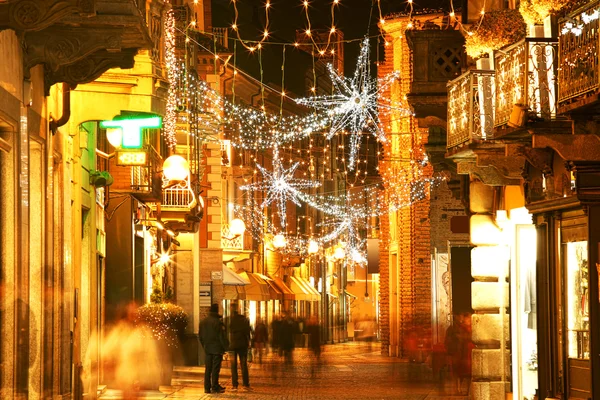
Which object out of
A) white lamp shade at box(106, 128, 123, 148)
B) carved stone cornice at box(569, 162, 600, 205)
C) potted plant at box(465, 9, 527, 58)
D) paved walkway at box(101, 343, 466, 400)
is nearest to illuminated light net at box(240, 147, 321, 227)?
paved walkway at box(101, 343, 466, 400)

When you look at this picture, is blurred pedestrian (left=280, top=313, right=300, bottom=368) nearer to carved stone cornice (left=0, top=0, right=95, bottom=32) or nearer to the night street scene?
the night street scene

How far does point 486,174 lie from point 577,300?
4179 millimetres

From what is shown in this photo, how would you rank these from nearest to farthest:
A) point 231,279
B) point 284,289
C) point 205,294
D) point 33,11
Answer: point 33,11 → point 205,294 → point 231,279 → point 284,289

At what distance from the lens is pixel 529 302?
18.7 m

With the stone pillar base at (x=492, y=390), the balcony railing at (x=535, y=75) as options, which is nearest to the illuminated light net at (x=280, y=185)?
the stone pillar base at (x=492, y=390)

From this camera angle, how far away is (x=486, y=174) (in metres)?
19.4

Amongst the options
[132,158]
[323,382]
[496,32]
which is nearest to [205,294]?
[323,382]

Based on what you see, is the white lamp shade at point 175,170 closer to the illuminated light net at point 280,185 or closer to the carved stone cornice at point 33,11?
the carved stone cornice at point 33,11

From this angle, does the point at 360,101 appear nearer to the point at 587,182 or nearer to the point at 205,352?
the point at 205,352

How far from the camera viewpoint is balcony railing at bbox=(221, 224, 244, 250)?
4460 centimetres

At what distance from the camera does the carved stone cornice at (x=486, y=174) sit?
19000 millimetres

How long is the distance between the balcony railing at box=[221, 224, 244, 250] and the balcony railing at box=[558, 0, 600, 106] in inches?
1227

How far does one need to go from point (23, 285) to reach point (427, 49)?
30.8ft

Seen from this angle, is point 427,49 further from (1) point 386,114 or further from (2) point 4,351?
(1) point 386,114
